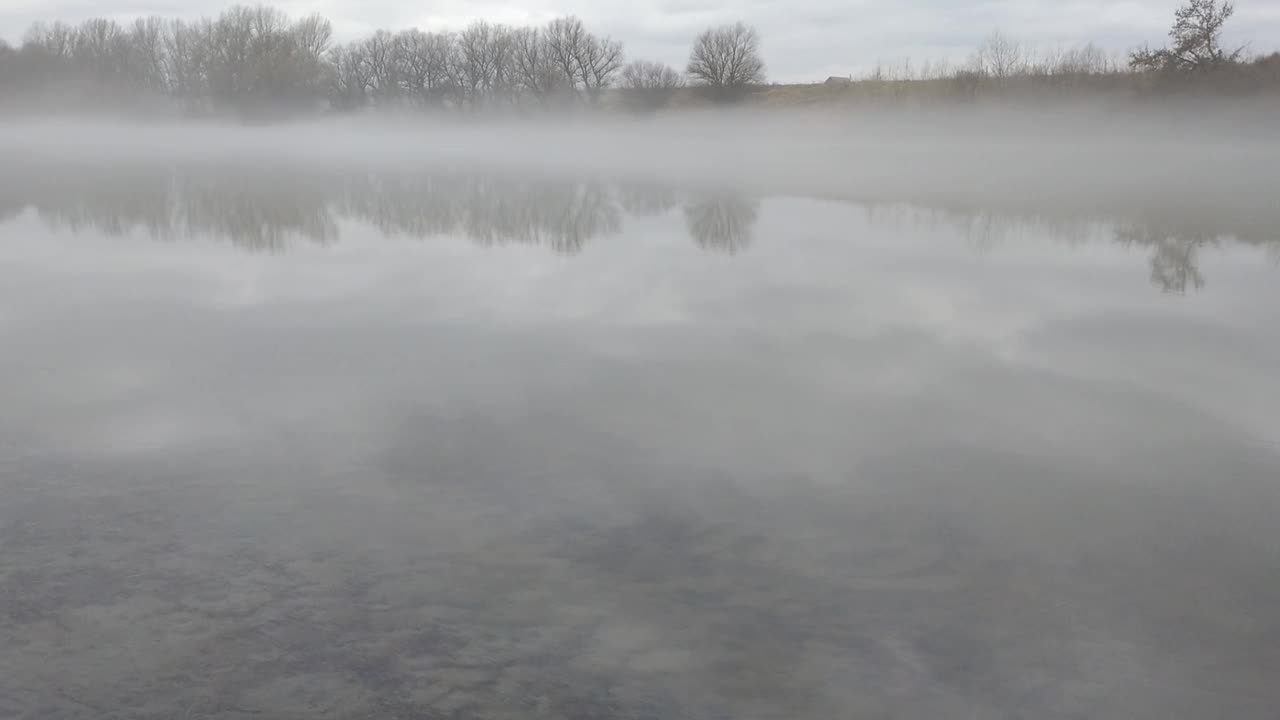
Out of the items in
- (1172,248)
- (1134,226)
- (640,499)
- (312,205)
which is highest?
(312,205)

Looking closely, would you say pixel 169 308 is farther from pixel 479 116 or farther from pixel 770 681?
pixel 479 116

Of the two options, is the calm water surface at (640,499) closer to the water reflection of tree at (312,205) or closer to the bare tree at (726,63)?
the water reflection of tree at (312,205)

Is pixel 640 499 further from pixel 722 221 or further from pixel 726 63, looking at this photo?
pixel 726 63

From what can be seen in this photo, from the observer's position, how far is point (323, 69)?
206 ft

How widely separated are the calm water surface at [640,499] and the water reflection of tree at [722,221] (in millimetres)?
3013

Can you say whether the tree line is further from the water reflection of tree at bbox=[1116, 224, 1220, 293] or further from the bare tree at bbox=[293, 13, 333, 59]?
the water reflection of tree at bbox=[1116, 224, 1220, 293]

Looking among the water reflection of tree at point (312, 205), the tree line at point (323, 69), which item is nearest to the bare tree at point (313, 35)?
the tree line at point (323, 69)

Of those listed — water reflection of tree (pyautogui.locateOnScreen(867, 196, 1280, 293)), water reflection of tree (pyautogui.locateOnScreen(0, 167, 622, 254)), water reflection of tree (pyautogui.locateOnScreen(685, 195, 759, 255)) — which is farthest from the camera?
water reflection of tree (pyautogui.locateOnScreen(0, 167, 622, 254))

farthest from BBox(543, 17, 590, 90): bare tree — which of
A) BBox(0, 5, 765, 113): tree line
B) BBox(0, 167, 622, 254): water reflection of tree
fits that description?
BBox(0, 167, 622, 254): water reflection of tree

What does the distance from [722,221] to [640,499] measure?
35.6ft

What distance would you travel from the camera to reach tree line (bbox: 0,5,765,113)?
5775 cm

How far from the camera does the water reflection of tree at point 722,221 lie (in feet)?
40.2

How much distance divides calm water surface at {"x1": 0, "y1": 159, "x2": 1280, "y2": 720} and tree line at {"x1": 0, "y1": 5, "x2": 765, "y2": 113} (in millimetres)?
48223

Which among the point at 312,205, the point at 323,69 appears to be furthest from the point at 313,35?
the point at 312,205
